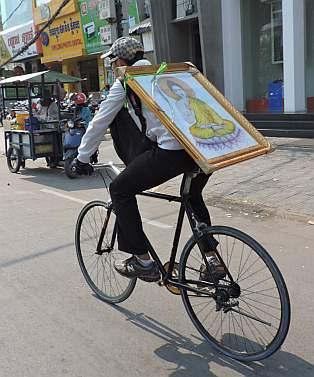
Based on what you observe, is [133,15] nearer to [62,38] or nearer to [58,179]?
[62,38]

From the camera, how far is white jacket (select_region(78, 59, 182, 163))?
321cm

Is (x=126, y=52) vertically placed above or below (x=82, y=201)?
above

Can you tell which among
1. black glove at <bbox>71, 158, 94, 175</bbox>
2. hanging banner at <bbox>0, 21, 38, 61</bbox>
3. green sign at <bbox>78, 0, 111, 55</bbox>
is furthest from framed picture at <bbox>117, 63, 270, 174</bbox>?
hanging banner at <bbox>0, 21, 38, 61</bbox>

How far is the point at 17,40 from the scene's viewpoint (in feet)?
106

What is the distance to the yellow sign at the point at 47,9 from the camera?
25027mm

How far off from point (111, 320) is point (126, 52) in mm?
1909

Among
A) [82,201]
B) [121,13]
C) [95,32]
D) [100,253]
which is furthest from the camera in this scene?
[95,32]

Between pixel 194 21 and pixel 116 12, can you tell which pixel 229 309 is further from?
pixel 194 21

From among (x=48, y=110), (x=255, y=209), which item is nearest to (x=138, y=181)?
(x=255, y=209)

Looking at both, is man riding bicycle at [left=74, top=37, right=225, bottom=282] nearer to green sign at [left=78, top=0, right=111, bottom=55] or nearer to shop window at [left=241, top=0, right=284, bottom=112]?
shop window at [left=241, top=0, right=284, bottom=112]

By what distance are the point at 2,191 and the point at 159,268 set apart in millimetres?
6305

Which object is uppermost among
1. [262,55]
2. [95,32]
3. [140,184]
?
[95,32]

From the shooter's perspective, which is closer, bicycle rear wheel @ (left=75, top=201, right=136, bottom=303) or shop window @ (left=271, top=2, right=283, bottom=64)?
bicycle rear wheel @ (left=75, top=201, right=136, bottom=303)

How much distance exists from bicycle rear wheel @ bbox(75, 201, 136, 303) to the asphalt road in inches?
4.6
